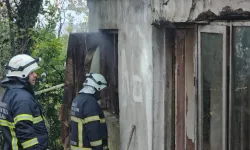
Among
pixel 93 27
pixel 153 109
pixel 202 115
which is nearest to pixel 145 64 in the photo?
pixel 153 109

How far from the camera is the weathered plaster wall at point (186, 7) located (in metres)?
3.19

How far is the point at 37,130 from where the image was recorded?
16.6 feet

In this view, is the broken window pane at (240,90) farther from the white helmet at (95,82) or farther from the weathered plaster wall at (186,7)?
the white helmet at (95,82)

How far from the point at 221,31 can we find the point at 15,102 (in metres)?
2.59

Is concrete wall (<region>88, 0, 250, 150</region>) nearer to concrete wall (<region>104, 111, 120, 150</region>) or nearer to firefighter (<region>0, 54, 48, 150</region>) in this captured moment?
concrete wall (<region>104, 111, 120, 150</region>)

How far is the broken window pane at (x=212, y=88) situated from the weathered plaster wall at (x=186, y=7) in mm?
215

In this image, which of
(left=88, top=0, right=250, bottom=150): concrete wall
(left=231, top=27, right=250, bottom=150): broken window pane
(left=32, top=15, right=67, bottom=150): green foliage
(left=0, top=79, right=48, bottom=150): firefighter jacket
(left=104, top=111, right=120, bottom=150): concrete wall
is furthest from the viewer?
(left=32, top=15, right=67, bottom=150): green foliage

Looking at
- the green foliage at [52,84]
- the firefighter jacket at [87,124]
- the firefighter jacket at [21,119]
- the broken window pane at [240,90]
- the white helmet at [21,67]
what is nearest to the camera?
the broken window pane at [240,90]

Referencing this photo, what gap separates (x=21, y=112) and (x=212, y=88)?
224 cm

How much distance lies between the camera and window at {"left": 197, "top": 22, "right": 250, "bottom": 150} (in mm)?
3234

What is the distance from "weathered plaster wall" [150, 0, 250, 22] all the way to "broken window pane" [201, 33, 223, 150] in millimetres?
215

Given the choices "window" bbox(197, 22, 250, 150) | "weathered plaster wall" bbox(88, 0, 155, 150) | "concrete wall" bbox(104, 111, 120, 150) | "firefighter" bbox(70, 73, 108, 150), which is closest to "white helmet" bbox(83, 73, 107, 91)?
"firefighter" bbox(70, 73, 108, 150)

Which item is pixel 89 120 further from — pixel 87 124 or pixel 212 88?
pixel 212 88

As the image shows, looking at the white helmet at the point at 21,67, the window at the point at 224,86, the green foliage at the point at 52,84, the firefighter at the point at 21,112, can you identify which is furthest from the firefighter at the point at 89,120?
the green foliage at the point at 52,84
